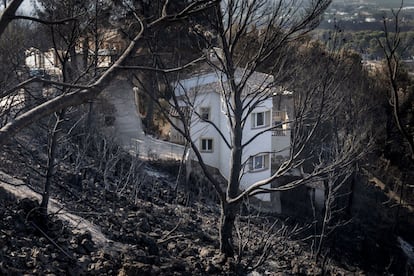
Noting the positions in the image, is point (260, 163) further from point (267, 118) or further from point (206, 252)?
point (206, 252)

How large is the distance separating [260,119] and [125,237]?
39.1 ft

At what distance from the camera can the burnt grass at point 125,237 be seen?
743cm

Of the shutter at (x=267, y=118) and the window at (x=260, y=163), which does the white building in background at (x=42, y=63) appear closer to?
the window at (x=260, y=163)

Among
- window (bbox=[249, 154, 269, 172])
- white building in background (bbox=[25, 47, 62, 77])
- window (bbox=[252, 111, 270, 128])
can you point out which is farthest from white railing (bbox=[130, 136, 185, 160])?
white building in background (bbox=[25, 47, 62, 77])

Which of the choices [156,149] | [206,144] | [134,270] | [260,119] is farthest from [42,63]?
[134,270]

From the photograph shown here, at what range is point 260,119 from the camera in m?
20.5

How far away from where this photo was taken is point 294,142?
909 cm

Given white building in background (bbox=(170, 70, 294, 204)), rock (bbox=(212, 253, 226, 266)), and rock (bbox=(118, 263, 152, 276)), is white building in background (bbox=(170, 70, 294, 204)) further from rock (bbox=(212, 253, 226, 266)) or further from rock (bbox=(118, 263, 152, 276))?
rock (bbox=(118, 263, 152, 276))

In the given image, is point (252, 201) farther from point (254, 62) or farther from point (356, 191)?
point (254, 62)

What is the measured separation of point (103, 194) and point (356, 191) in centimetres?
1353

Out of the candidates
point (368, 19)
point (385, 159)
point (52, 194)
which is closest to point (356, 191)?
point (385, 159)

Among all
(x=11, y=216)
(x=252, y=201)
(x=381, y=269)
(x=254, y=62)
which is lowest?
(x=381, y=269)

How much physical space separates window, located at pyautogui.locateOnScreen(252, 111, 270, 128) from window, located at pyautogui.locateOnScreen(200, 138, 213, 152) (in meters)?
1.84

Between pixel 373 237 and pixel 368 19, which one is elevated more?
pixel 368 19
